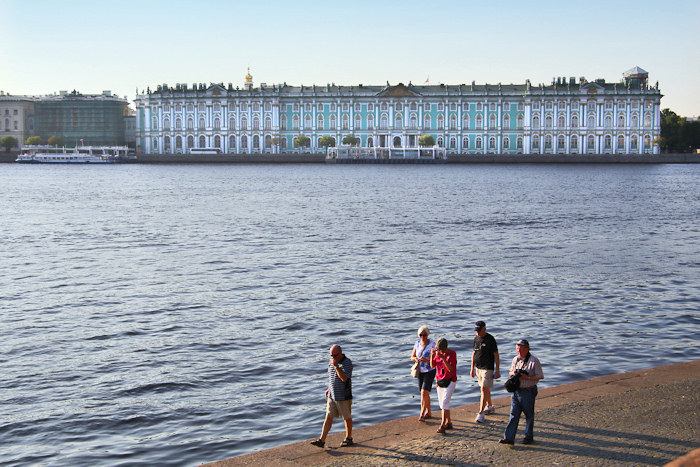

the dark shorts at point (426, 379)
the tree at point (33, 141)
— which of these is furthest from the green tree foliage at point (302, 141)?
the dark shorts at point (426, 379)

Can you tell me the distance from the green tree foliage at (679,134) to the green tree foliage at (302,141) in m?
50.2

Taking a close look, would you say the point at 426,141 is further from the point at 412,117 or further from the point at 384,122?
the point at 384,122

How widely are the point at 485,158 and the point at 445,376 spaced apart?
116 m

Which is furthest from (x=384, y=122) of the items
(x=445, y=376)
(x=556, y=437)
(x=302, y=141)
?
(x=556, y=437)

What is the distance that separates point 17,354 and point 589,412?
9324 mm

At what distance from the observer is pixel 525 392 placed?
897cm

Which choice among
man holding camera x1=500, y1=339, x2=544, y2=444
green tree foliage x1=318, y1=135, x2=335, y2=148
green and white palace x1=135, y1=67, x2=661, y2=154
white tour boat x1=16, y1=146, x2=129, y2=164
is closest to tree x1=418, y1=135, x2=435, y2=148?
green and white palace x1=135, y1=67, x2=661, y2=154

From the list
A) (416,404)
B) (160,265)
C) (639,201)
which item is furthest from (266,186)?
(416,404)

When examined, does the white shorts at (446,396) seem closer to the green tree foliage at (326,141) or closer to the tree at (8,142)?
the green tree foliage at (326,141)

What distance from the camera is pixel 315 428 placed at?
10.8m

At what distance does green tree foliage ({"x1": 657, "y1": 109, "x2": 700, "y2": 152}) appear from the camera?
12281 centimetres

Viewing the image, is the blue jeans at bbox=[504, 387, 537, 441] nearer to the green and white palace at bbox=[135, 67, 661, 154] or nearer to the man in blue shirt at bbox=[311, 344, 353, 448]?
the man in blue shirt at bbox=[311, 344, 353, 448]

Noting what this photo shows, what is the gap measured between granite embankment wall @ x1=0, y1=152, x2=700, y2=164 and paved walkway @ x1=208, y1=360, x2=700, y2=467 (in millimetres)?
113980

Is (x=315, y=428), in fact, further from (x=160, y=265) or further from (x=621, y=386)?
(x=160, y=265)
